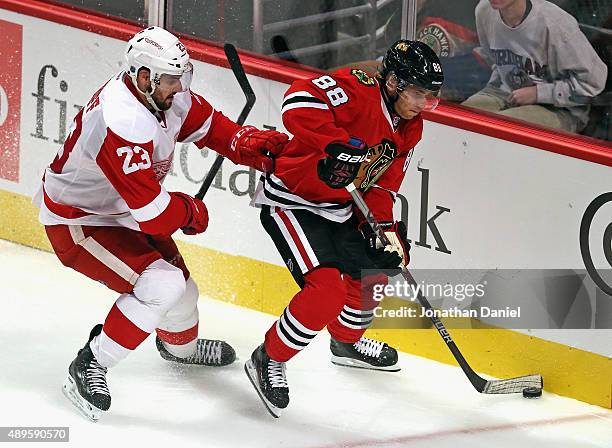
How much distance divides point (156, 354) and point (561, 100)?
A: 1527mm

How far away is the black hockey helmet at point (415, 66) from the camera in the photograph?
4199mm

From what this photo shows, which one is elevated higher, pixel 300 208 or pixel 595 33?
pixel 595 33

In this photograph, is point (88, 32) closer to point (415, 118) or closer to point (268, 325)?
point (268, 325)

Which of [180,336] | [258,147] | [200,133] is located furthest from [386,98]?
[180,336]

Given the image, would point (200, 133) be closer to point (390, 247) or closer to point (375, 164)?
point (375, 164)

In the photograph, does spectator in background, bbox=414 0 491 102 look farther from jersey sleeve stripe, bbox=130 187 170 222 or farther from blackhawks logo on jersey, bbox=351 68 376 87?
jersey sleeve stripe, bbox=130 187 170 222

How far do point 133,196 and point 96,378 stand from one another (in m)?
0.59

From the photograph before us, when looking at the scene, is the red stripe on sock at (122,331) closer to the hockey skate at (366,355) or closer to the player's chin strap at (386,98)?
the hockey skate at (366,355)

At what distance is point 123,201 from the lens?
173 inches

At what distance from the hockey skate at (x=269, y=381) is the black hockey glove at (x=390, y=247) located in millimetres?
428

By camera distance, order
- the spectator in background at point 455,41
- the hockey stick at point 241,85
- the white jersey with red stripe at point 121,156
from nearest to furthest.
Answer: the white jersey with red stripe at point 121,156
the spectator in background at point 455,41
the hockey stick at point 241,85

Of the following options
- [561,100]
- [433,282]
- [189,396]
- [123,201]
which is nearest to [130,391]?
[189,396]

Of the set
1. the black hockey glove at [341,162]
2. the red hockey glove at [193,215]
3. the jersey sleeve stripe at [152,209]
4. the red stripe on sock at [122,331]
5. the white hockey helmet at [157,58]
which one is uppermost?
the white hockey helmet at [157,58]

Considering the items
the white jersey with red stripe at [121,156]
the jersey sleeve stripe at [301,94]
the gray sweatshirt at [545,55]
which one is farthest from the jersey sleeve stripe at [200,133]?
the gray sweatshirt at [545,55]
